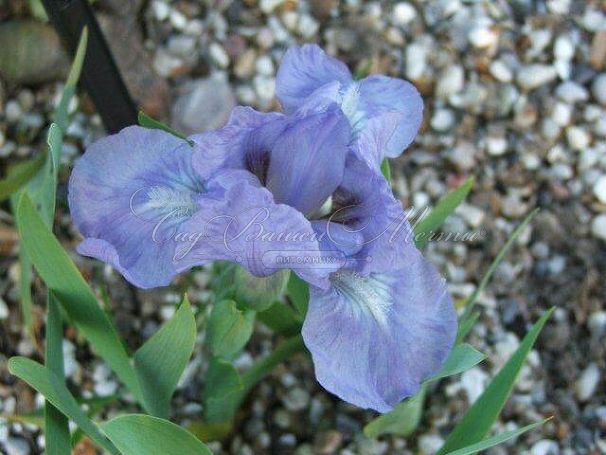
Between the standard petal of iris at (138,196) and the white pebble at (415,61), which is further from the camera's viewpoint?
the white pebble at (415,61)

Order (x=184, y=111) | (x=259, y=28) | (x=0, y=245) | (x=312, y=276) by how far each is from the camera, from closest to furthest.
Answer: (x=312, y=276) < (x=0, y=245) < (x=184, y=111) < (x=259, y=28)

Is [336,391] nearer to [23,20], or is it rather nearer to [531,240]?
[531,240]

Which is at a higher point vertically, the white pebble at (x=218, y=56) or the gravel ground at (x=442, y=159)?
the white pebble at (x=218, y=56)

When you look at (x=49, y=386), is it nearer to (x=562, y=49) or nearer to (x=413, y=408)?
(x=413, y=408)

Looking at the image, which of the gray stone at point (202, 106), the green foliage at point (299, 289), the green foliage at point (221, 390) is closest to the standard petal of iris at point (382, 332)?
the green foliage at point (299, 289)

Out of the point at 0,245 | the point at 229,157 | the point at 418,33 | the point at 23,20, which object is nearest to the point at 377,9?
the point at 418,33

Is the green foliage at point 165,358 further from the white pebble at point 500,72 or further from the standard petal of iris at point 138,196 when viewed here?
the white pebble at point 500,72

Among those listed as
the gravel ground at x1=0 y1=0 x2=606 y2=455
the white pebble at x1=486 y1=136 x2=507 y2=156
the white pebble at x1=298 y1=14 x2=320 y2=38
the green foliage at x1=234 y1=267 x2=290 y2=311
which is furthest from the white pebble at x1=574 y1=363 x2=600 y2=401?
the white pebble at x1=298 y1=14 x2=320 y2=38
